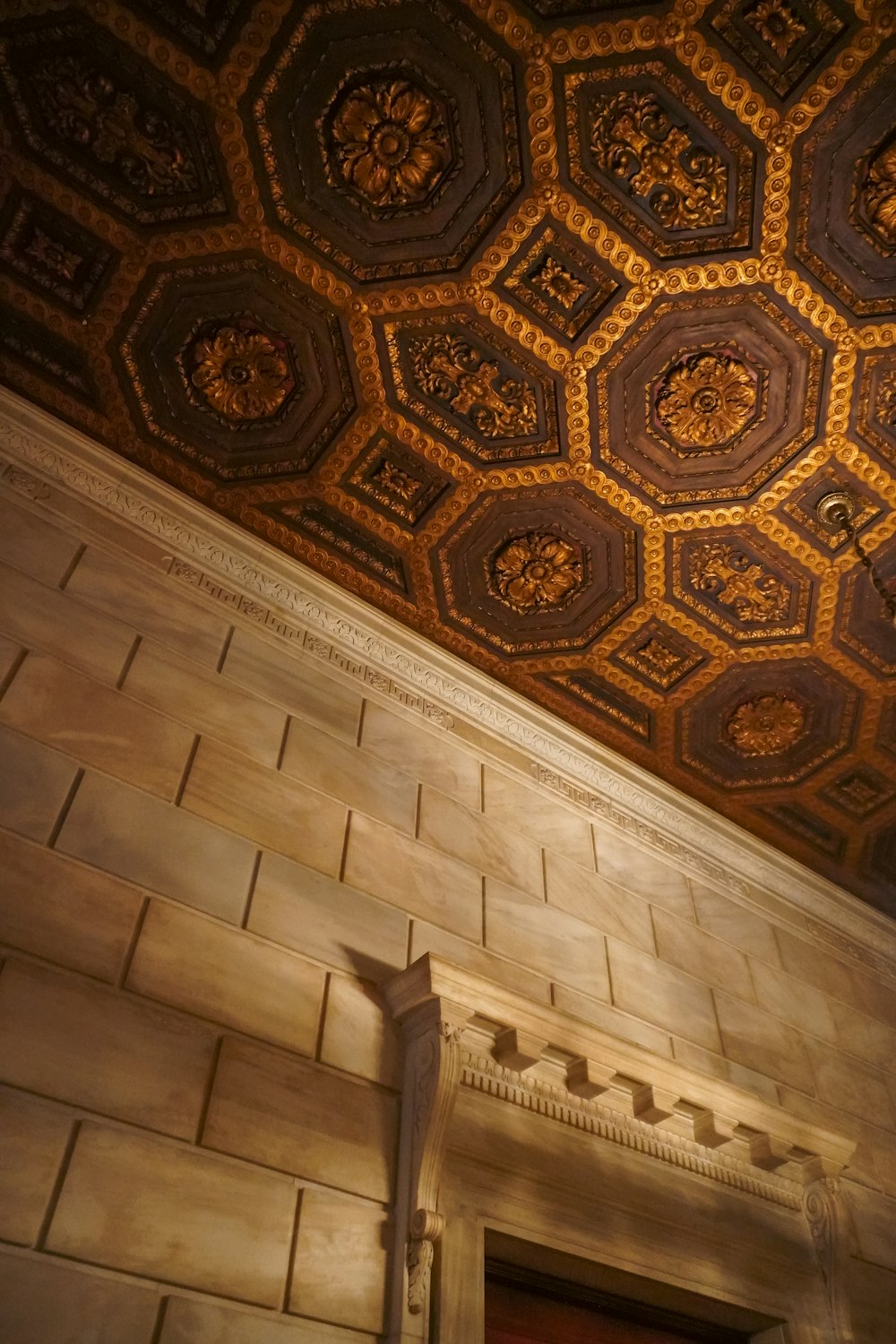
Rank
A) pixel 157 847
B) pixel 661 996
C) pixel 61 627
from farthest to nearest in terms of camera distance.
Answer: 1. pixel 661 996
2. pixel 61 627
3. pixel 157 847

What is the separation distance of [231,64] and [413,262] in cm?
104

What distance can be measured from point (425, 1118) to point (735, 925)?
10.8ft

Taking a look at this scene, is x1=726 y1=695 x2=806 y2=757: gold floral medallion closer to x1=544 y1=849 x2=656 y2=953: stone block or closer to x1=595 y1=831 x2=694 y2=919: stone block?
x1=595 y1=831 x2=694 y2=919: stone block

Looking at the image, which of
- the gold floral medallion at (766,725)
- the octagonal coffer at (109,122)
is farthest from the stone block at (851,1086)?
the octagonal coffer at (109,122)

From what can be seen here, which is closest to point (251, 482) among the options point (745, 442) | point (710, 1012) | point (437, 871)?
point (437, 871)

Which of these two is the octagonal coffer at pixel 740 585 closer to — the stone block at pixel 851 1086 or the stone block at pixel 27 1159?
the stone block at pixel 851 1086

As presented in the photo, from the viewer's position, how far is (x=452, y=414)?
468 cm

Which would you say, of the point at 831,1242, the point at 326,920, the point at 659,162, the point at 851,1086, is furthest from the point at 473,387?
the point at 851,1086

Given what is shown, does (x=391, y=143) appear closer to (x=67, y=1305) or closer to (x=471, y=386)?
(x=471, y=386)

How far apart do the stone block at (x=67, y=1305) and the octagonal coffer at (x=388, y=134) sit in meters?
3.93

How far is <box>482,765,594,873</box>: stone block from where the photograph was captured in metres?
5.19

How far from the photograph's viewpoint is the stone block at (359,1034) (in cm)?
350

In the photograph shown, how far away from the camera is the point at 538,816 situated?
538 cm

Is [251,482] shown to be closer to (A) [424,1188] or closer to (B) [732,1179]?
(A) [424,1188]
